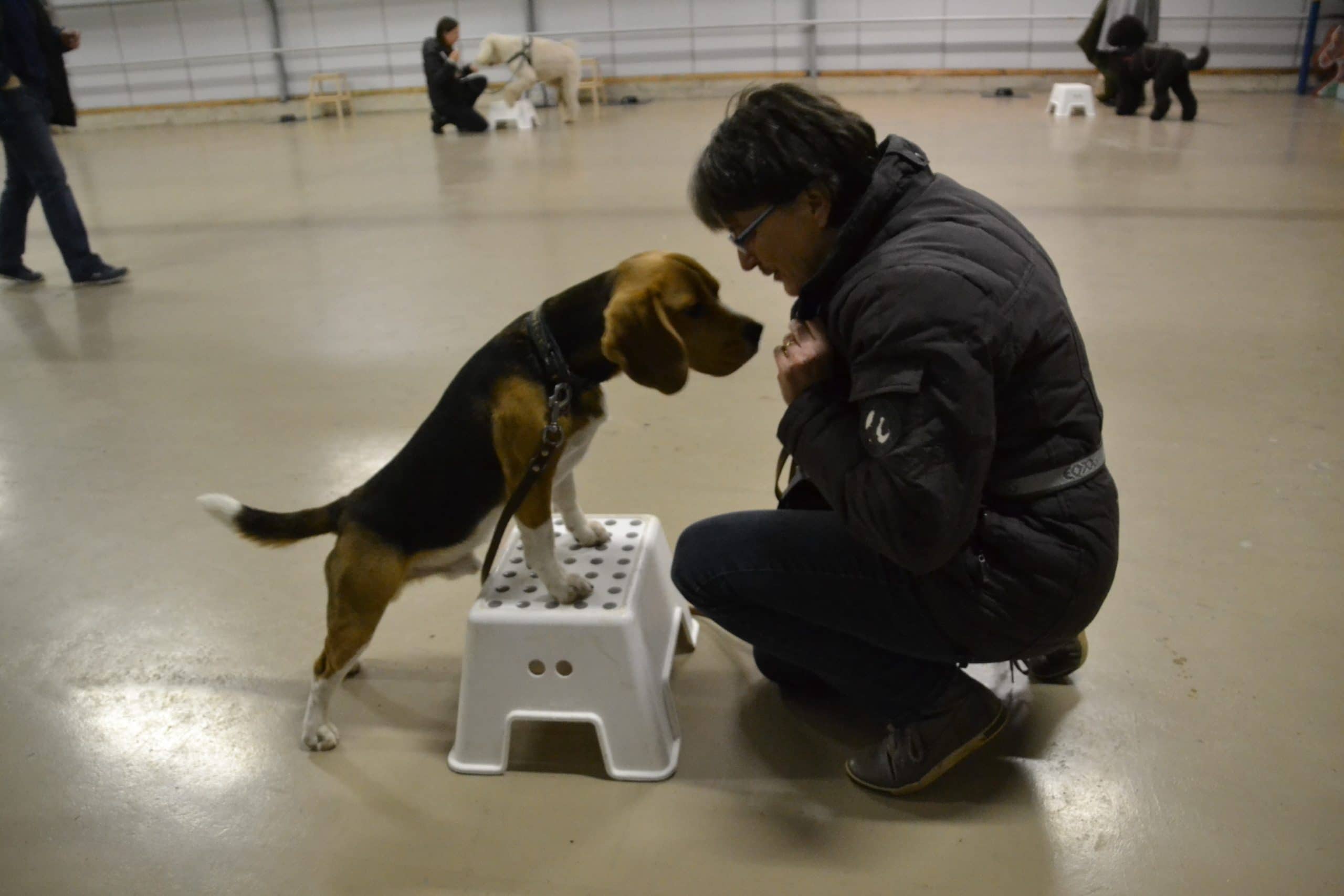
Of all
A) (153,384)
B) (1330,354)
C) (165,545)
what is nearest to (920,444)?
(165,545)

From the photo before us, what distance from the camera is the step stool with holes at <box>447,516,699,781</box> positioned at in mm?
2115

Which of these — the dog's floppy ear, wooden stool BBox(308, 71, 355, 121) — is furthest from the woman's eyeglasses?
wooden stool BBox(308, 71, 355, 121)

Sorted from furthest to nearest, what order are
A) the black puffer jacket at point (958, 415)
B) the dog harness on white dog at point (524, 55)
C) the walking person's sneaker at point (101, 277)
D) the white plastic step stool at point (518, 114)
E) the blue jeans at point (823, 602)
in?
the white plastic step stool at point (518, 114)
the dog harness on white dog at point (524, 55)
the walking person's sneaker at point (101, 277)
the blue jeans at point (823, 602)
the black puffer jacket at point (958, 415)

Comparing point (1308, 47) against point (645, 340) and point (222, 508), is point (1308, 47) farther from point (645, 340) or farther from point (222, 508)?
point (222, 508)

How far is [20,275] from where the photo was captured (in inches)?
261

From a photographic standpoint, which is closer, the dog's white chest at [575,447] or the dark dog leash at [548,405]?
the dark dog leash at [548,405]

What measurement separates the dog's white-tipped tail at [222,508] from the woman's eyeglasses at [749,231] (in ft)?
4.36

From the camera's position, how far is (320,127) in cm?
1471

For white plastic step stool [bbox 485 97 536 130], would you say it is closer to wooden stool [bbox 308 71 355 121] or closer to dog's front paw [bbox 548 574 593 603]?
wooden stool [bbox 308 71 355 121]

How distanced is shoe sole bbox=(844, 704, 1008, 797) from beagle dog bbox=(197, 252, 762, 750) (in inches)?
29.6

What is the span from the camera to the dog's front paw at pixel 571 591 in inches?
85.4

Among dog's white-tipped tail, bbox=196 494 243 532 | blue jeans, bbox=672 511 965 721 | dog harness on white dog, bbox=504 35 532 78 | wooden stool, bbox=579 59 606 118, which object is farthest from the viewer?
wooden stool, bbox=579 59 606 118

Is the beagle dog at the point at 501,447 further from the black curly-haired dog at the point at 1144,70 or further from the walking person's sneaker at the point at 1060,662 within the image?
the black curly-haired dog at the point at 1144,70

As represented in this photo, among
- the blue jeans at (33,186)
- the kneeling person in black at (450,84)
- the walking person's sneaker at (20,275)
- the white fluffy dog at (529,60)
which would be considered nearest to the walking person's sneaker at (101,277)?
the blue jeans at (33,186)
